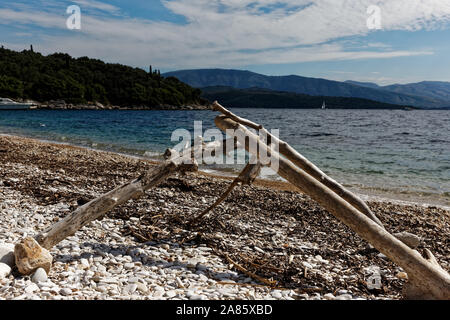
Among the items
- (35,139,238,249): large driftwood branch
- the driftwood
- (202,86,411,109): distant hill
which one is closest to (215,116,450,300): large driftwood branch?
the driftwood

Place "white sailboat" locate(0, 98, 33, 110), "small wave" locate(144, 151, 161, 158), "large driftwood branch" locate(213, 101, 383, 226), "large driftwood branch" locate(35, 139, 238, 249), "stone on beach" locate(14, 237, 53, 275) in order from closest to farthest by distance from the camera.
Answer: "stone on beach" locate(14, 237, 53, 275) → "large driftwood branch" locate(35, 139, 238, 249) → "large driftwood branch" locate(213, 101, 383, 226) → "small wave" locate(144, 151, 161, 158) → "white sailboat" locate(0, 98, 33, 110)

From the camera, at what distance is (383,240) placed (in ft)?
14.1

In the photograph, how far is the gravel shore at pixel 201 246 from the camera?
415cm

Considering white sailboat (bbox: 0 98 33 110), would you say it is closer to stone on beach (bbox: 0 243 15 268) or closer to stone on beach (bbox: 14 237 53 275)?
stone on beach (bbox: 0 243 15 268)

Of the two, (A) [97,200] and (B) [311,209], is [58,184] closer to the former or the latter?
(A) [97,200]

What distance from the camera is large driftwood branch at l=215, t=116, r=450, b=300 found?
4.00 meters

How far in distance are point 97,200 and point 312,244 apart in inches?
158

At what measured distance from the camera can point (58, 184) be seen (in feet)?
29.9

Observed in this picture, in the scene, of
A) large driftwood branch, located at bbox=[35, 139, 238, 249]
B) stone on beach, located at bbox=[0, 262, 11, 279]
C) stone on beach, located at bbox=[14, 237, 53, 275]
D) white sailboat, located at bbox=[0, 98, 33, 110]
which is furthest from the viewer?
white sailboat, located at bbox=[0, 98, 33, 110]

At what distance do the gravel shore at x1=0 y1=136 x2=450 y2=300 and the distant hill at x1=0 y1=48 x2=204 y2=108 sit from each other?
105637 mm

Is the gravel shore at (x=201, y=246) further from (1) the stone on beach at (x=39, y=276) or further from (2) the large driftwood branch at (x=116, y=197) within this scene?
(2) the large driftwood branch at (x=116, y=197)

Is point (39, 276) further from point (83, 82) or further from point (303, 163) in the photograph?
point (83, 82)
